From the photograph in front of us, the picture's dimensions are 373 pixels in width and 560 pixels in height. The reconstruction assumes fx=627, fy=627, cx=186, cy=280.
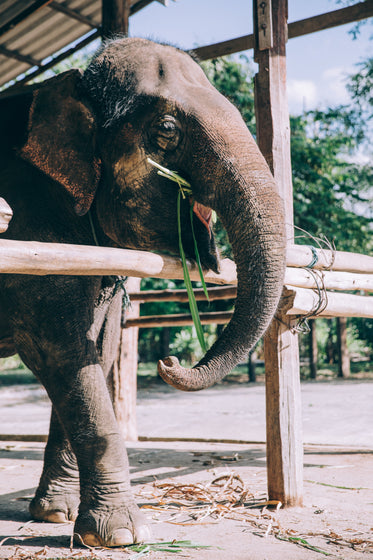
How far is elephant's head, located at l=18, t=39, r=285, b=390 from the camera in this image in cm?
258

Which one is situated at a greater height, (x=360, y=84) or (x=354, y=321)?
(x=360, y=84)

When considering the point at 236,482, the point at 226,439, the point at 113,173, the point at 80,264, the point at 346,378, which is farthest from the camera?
the point at 346,378

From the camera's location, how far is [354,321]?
19.1 meters

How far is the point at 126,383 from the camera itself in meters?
6.01

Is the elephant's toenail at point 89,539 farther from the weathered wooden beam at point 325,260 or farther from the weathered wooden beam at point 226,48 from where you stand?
the weathered wooden beam at point 226,48

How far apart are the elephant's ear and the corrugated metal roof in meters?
3.51

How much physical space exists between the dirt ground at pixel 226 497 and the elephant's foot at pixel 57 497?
0.32ft

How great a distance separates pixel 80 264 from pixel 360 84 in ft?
42.2

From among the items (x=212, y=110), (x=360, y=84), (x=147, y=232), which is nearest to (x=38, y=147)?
(x=147, y=232)

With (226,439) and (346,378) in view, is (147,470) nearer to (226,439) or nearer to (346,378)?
(226,439)

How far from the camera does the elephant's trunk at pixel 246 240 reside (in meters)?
2.38

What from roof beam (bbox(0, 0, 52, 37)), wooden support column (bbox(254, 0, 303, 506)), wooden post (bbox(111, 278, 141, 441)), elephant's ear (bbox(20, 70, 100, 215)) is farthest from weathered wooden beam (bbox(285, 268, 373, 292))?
roof beam (bbox(0, 0, 52, 37))

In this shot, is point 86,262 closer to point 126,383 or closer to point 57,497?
point 57,497

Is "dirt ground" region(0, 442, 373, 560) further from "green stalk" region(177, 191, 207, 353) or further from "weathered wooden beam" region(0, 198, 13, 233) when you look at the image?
"weathered wooden beam" region(0, 198, 13, 233)
